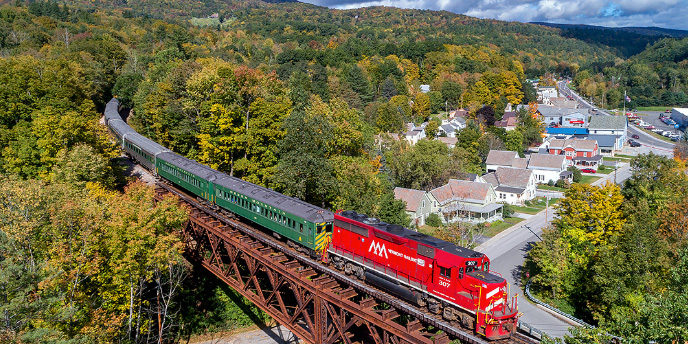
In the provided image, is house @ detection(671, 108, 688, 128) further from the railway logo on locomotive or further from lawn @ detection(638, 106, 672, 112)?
the railway logo on locomotive

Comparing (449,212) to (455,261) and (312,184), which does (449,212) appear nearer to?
(312,184)

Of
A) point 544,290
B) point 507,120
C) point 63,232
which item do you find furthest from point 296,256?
point 507,120

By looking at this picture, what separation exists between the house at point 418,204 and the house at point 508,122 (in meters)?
68.4

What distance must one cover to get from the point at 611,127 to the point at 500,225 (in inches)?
3268

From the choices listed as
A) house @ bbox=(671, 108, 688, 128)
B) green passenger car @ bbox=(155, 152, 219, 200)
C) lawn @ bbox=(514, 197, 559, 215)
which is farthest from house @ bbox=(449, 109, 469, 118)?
green passenger car @ bbox=(155, 152, 219, 200)

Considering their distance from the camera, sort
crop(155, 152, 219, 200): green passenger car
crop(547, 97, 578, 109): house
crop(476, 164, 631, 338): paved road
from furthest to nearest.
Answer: crop(547, 97, 578, 109): house < crop(155, 152, 219, 200): green passenger car < crop(476, 164, 631, 338): paved road

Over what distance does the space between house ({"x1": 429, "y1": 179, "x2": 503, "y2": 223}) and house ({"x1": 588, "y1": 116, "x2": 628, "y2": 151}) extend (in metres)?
73.5

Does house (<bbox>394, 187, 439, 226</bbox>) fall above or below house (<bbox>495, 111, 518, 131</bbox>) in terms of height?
below

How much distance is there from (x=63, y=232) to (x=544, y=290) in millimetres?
44087

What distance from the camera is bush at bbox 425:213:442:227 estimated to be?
213ft

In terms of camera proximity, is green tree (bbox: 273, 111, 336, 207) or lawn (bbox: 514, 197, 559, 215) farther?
lawn (bbox: 514, 197, 559, 215)

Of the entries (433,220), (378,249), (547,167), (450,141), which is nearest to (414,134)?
(450,141)

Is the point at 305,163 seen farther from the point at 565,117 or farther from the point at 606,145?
the point at 565,117

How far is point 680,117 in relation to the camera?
14950cm
